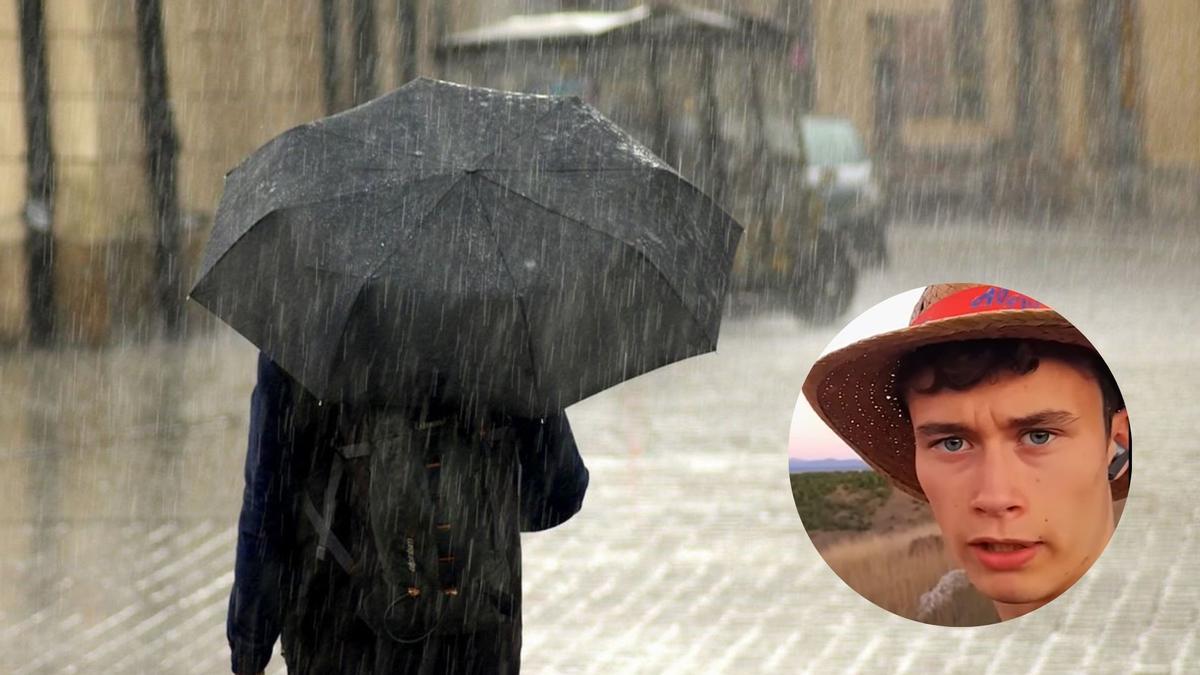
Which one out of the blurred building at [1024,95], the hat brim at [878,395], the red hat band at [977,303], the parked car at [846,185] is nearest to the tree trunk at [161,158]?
the parked car at [846,185]

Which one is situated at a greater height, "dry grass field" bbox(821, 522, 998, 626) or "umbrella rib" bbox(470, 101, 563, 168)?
"umbrella rib" bbox(470, 101, 563, 168)

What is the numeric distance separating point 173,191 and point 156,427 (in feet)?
17.8

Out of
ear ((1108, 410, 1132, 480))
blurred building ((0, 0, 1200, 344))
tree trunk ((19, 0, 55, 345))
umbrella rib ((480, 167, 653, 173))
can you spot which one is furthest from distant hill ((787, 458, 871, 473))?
tree trunk ((19, 0, 55, 345))

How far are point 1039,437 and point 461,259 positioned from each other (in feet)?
3.65

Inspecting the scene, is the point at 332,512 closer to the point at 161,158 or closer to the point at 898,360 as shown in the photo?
the point at 898,360

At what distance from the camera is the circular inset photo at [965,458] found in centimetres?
193

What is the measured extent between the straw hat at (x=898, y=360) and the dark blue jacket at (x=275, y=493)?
1060 millimetres

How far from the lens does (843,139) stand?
2077cm

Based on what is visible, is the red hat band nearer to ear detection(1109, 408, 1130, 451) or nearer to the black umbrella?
ear detection(1109, 408, 1130, 451)

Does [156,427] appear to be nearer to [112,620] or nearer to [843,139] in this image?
[112,620]

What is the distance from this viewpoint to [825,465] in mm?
2064

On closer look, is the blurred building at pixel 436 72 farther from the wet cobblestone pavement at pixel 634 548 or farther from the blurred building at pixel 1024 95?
the wet cobblestone pavement at pixel 634 548

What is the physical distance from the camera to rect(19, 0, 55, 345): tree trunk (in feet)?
47.4

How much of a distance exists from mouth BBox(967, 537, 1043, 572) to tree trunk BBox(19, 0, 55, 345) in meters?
13.2
